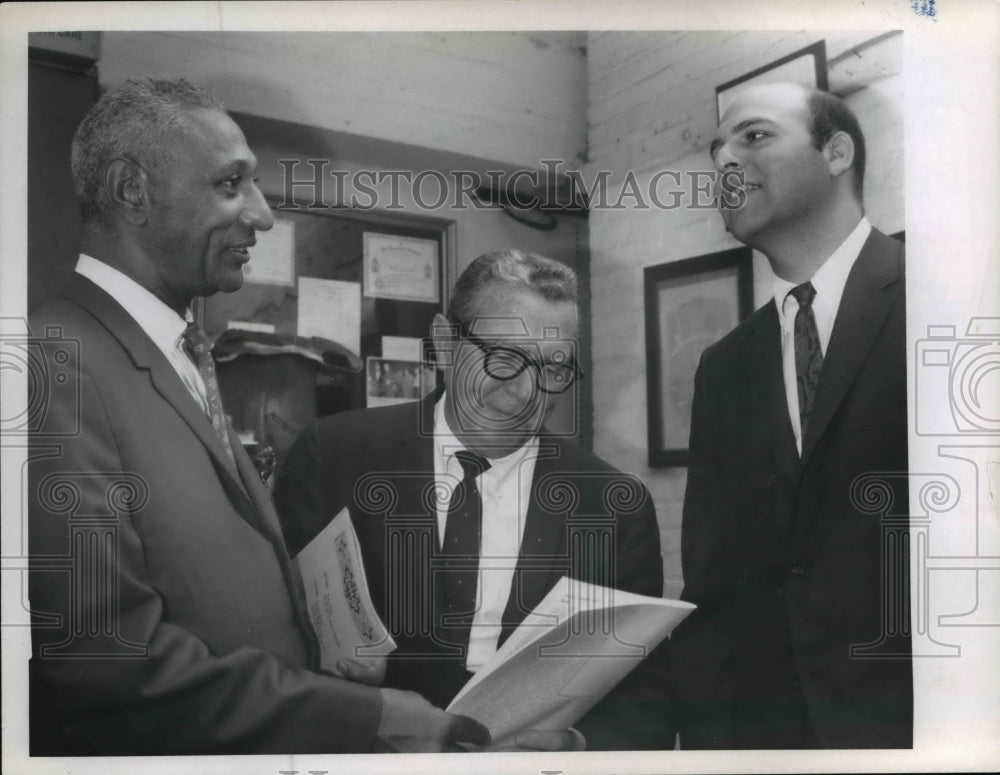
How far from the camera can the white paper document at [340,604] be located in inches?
88.0

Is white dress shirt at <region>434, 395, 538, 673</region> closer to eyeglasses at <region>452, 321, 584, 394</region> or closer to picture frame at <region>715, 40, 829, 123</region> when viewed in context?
eyeglasses at <region>452, 321, 584, 394</region>

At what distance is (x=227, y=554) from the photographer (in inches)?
84.4

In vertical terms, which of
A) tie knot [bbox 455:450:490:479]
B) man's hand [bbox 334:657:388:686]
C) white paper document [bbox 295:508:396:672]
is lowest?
man's hand [bbox 334:657:388:686]

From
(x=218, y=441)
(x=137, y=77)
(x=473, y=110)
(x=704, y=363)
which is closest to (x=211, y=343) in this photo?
(x=218, y=441)

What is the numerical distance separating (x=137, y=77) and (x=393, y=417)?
3.03 ft

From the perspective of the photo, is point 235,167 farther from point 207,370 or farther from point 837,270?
point 837,270

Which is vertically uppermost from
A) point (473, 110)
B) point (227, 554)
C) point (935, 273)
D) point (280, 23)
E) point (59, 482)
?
point (280, 23)

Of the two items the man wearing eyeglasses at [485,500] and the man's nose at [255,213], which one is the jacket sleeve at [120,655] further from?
the man's nose at [255,213]

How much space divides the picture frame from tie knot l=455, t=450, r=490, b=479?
933mm

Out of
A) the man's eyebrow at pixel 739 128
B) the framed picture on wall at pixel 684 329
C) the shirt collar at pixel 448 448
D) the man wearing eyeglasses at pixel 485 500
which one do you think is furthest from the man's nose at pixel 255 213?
the man's eyebrow at pixel 739 128

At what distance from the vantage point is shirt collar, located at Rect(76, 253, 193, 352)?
220cm

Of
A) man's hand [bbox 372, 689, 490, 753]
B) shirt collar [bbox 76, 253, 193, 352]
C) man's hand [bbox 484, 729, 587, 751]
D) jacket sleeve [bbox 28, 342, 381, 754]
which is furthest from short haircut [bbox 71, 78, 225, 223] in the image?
man's hand [bbox 484, 729, 587, 751]

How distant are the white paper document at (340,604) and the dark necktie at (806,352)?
102 centimetres

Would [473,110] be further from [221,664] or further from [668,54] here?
[221,664]
